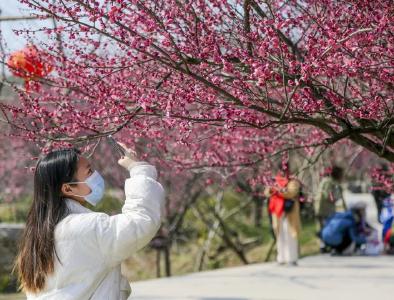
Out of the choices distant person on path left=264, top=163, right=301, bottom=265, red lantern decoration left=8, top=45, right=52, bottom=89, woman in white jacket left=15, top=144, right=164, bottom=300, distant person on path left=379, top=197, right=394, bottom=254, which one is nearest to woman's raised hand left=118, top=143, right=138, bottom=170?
woman in white jacket left=15, top=144, right=164, bottom=300

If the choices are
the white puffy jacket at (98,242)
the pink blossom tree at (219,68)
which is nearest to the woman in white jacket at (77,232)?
the white puffy jacket at (98,242)

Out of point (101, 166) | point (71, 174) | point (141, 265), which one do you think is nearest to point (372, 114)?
point (71, 174)

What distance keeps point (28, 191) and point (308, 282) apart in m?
13.3

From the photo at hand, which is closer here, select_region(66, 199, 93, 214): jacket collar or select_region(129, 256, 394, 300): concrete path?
select_region(66, 199, 93, 214): jacket collar

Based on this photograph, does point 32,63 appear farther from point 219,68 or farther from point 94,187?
point 94,187

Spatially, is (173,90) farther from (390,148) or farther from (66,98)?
(390,148)

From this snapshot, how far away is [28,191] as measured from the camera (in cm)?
2223

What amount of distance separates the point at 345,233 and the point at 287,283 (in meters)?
3.53

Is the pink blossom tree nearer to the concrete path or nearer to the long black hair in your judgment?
the long black hair

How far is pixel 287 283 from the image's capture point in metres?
10.6

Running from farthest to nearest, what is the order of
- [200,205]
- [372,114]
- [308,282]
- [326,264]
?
1. [200,205]
2. [326,264]
3. [308,282]
4. [372,114]

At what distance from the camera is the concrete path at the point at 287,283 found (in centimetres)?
945

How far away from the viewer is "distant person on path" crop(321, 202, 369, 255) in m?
13.8

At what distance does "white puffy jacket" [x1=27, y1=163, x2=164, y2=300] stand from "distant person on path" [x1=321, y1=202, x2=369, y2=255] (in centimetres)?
1038
